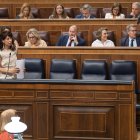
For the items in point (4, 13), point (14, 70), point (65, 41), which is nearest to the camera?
point (14, 70)

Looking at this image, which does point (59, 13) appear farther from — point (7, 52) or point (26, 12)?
point (7, 52)

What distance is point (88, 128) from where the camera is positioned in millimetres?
4078

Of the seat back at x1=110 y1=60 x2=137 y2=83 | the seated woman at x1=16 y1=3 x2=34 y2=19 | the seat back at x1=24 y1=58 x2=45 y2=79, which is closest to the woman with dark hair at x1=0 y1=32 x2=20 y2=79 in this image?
the seat back at x1=24 y1=58 x2=45 y2=79

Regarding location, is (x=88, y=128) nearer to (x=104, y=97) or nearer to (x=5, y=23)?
(x=104, y=97)

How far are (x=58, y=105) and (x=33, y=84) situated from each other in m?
0.26

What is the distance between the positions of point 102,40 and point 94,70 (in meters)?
0.66

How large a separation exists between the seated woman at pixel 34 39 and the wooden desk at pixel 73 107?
4.28 feet

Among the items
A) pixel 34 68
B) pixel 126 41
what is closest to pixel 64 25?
pixel 126 41

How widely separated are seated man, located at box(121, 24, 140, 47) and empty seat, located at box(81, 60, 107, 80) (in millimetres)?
720

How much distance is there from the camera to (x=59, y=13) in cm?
636

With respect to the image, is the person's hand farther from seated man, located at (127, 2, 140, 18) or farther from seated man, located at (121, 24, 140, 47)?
seated man, located at (127, 2, 140, 18)

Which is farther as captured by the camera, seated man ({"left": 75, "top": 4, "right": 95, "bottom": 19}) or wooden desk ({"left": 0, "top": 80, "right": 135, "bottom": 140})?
seated man ({"left": 75, "top": 4, "right": 95, "bottom": 19})

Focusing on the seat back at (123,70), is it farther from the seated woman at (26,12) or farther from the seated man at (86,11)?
the seated woman at (26,12)

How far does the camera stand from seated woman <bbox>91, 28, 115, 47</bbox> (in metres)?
5.46
